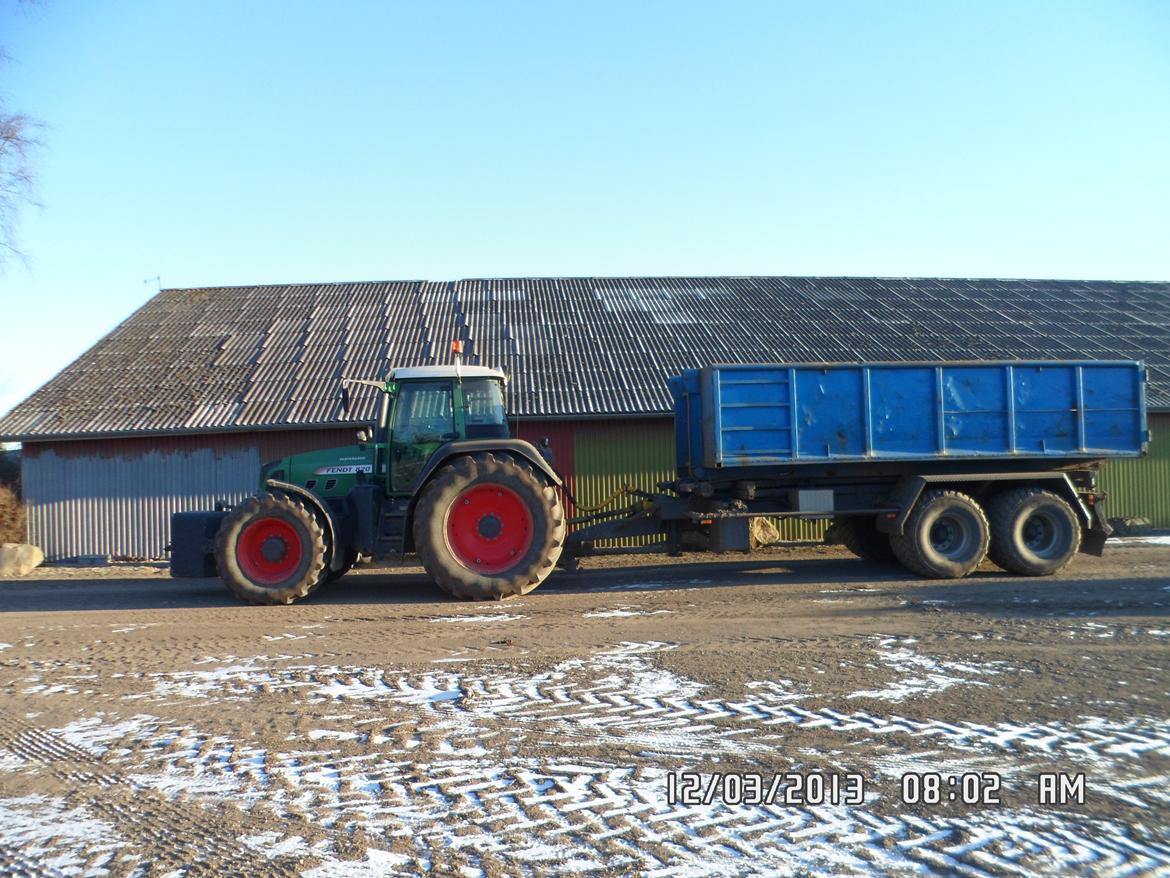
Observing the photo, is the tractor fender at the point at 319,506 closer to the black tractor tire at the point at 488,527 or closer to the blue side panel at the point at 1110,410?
the black tractor tire at the point at 488,527

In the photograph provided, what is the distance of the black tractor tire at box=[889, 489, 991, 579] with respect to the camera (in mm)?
9680

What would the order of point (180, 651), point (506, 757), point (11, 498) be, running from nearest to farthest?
point (506, 757), point (180, 651), point (11, 498)

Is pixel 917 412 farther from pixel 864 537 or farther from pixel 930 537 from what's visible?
pixel 864 537

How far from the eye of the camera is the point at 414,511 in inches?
350

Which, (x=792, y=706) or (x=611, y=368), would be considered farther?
(x=611, y=368)

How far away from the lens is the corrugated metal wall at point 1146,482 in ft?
50.5

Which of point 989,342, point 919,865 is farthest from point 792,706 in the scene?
point 989,342

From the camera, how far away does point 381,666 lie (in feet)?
19.9

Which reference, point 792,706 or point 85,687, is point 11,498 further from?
point 792,706

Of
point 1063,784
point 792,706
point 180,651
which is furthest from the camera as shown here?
point 180,651

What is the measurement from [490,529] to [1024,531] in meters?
6.19

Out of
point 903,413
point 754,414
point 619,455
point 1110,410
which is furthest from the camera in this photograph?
point 619,455

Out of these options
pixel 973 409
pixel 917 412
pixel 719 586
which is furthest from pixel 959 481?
pixel 719 586

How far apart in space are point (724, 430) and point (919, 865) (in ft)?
21.4
